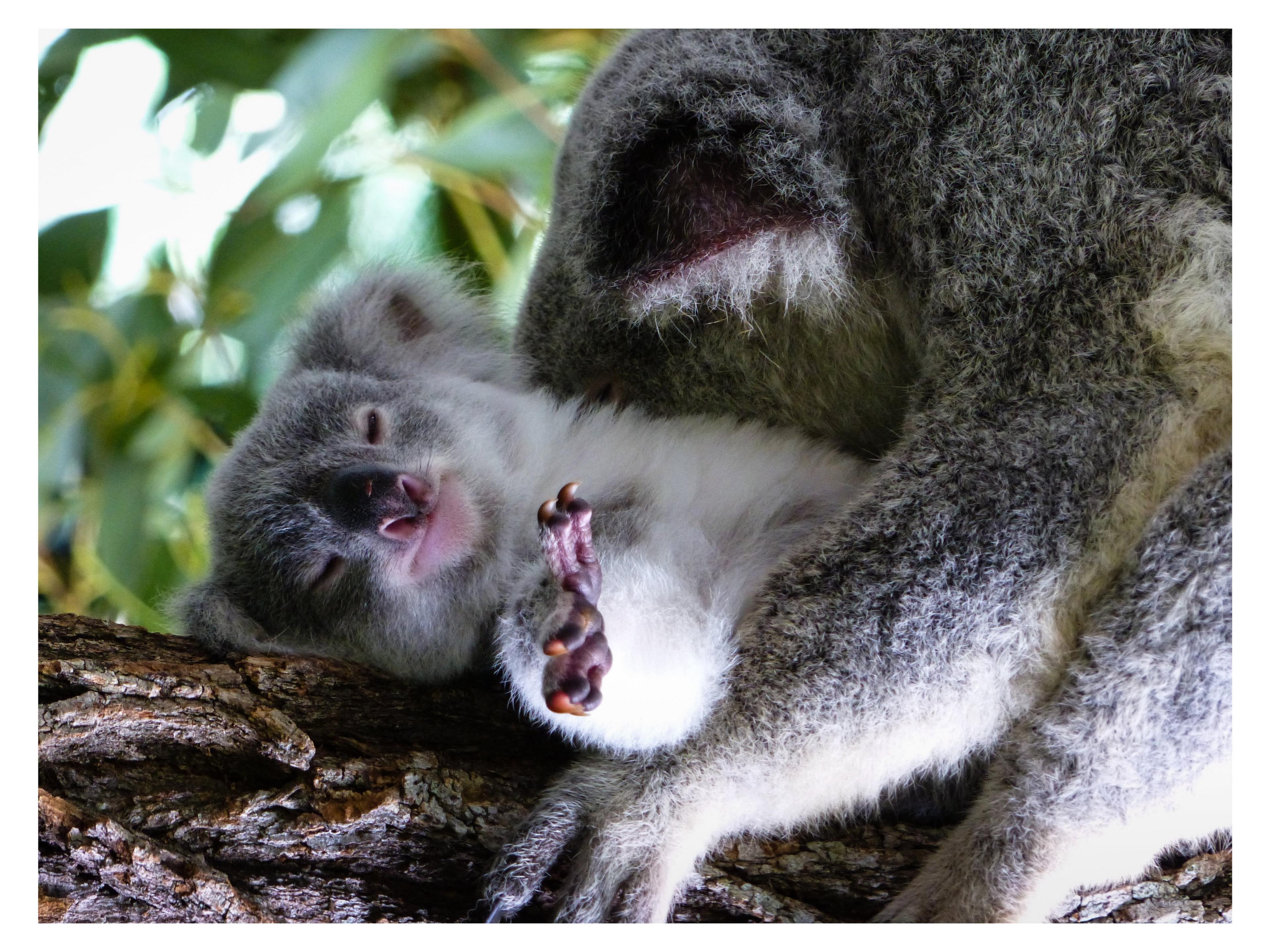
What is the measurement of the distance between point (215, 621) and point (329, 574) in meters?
0.15

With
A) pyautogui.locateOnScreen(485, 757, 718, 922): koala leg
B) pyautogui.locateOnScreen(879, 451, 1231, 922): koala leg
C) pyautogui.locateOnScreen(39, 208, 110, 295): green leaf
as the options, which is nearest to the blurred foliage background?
pyautogui.locateOnScreen(39, 208, 110, 295): green leaf

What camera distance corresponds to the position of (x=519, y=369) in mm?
1817

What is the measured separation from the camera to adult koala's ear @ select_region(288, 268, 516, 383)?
5.75 ft

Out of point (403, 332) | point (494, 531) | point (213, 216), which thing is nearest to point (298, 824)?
point (494, 531)

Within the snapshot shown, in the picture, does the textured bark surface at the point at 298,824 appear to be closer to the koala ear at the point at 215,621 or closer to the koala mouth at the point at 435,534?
the koala ear at the point at 215,621

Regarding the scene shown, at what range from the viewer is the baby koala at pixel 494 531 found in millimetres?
1249

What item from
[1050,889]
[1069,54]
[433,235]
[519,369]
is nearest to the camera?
[1050,889]

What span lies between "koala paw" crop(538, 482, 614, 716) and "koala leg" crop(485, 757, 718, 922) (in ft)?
0.67

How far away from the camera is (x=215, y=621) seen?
146 cm

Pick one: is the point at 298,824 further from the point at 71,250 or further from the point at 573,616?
the point at 71,250

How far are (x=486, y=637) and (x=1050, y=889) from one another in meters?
0.73

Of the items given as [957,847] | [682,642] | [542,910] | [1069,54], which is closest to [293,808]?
[542,910]

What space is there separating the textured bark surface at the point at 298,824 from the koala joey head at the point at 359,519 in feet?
0.36
